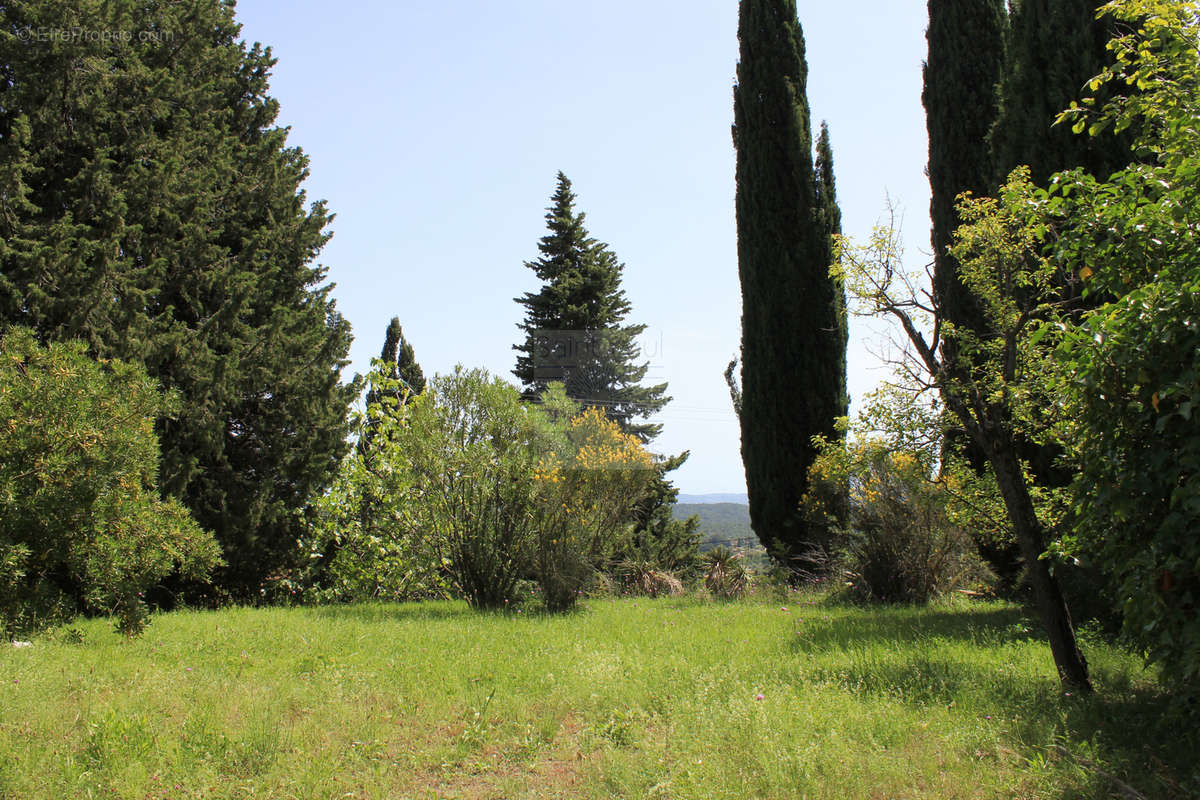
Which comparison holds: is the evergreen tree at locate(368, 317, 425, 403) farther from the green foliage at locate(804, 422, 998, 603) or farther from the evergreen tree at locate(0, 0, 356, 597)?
the green foliage at locate(804, 422, 998, 603)

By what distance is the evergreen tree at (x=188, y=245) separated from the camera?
8.96 meters

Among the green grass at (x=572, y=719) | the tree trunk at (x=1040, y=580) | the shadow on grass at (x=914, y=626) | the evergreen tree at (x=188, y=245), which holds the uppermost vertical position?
the evergreen tree at (x=188, y=245)

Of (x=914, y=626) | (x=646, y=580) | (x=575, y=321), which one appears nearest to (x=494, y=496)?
(x=646, y=580)

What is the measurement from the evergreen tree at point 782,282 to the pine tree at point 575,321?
26.6 ft

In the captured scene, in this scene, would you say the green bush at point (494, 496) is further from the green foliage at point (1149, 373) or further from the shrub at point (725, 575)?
the green foliage at point (1149, 373)

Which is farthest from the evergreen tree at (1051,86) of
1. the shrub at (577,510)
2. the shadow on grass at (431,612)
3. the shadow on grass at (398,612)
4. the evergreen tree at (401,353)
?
the evergreen tree at (401,353)

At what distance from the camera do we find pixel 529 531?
9.84 m

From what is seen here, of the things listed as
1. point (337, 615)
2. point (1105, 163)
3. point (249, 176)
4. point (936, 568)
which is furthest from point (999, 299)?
point (249, 176)

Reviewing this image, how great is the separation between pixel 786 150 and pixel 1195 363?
1340cm

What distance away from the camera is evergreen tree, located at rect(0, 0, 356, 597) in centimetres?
896

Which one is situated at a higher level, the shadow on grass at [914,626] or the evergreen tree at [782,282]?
the evergreen tree at [782,282]

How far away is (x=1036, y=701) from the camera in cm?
482

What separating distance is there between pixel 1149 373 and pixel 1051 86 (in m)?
6.21

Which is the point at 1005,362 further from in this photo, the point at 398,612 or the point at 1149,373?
the point at 398,612
